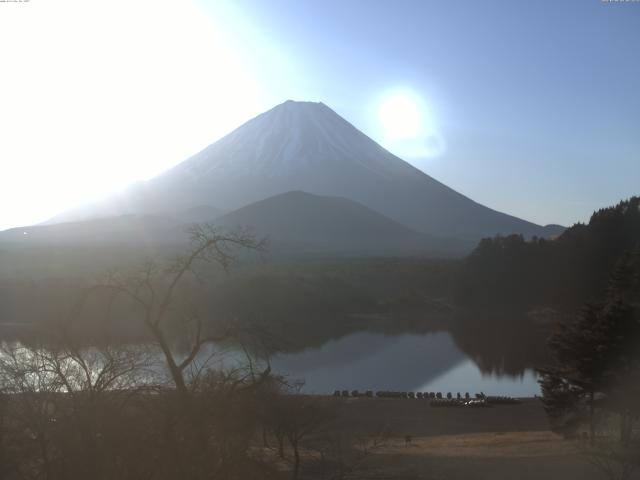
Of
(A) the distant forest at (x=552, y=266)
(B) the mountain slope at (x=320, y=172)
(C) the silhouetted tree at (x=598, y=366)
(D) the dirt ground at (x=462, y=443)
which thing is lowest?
(D) the dirt ground at (x=462, y=443)

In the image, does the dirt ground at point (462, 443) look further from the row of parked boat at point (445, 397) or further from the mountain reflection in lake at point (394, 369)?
the mountain reflection in lake at point (394, 369)

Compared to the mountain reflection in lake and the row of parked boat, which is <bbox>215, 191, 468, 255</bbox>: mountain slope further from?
the row of parked boat

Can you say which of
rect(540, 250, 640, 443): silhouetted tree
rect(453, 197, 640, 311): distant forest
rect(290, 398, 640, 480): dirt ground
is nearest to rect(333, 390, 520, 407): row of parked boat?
rect(290, 398, 640, 480): dirt ground

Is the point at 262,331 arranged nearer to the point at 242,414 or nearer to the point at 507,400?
the point at 242,414

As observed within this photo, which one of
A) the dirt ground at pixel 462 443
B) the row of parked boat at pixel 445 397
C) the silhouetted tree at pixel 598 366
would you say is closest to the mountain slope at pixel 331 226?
the row of parked boat at pixel 445 397

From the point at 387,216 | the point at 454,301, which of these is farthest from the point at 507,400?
the point at 387,216
